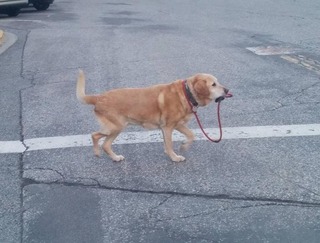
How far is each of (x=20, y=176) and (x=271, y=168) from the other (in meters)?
2.47

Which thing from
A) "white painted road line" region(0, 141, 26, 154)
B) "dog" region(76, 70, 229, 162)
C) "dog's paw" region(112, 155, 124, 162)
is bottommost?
"white painted road line" region(0, 141, 26, 154)

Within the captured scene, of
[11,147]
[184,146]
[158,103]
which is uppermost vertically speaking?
[158,103]

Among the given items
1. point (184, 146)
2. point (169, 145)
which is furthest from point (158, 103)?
point (184, 146)

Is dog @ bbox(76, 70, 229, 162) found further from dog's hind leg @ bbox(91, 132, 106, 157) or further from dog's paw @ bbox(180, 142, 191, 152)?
dog's paw @ bbox(180, 142, 191, 152)

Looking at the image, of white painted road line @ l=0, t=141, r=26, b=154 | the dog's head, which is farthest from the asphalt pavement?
the dog's head

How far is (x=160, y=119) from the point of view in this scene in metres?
5.23

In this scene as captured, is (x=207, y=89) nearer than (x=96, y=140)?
Yes

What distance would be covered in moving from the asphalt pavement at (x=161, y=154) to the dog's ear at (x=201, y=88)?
727mm

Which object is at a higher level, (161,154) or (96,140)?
(96,140)

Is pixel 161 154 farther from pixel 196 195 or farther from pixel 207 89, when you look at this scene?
pixel 196 195

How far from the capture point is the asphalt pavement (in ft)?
13.3

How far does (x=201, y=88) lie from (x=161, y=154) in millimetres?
901

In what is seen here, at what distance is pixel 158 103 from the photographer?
5.18 meters

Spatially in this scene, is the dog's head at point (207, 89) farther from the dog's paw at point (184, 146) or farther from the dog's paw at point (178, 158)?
the dog's paw at point (178, 158)
